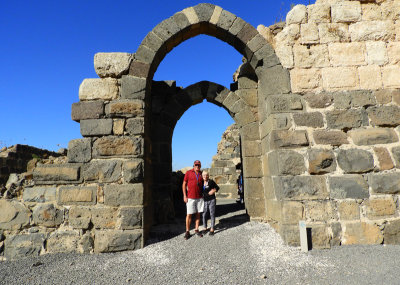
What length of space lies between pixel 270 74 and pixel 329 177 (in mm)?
1838

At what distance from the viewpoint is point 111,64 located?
12.6ft

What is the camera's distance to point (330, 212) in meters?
3.39

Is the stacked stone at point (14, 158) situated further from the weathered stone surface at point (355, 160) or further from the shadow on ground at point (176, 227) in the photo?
the weathered stone surface at point (355, 160)

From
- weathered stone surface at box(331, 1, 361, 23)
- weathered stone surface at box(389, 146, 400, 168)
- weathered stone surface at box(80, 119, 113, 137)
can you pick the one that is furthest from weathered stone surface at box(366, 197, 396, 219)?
weathered stone surface at box(80, 119, 113, 137)

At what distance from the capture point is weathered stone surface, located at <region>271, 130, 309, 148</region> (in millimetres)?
3547

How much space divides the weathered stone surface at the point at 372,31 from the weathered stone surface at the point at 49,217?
5.39 metres

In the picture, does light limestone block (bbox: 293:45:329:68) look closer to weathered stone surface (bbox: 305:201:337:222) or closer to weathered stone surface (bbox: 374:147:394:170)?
weathered stone surface (bbox: 374:147:394:170)

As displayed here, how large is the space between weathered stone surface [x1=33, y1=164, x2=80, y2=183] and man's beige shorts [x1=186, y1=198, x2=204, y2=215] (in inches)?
74.4

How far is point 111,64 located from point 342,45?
3.77 metres

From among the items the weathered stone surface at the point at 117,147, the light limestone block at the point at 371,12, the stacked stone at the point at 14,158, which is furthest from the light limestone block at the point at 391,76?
the stacked stone at the point at 14,158

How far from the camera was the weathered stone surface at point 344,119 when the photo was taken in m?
3.60

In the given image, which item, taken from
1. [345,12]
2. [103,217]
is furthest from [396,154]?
[103,217]

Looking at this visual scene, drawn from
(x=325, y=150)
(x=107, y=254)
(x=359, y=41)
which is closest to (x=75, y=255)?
(x=107, y=254)

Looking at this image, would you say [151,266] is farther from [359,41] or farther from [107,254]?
[359,41]
